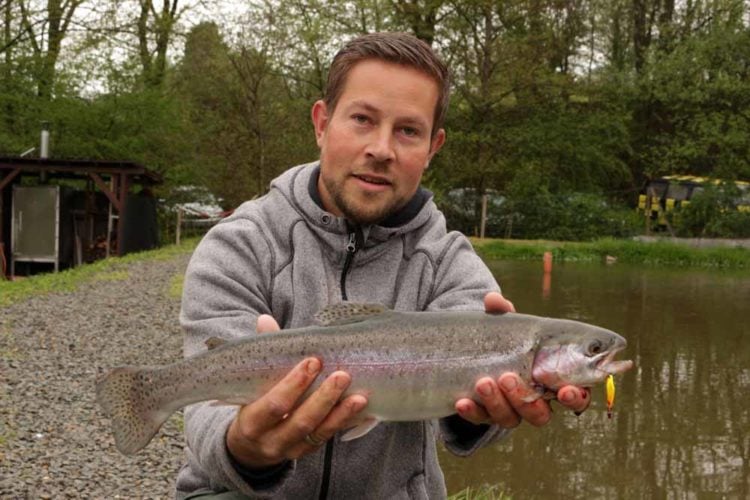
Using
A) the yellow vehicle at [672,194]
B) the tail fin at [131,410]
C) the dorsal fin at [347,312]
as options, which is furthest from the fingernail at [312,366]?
the yellow vehicle at [672,194]

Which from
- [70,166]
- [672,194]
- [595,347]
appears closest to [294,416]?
[595,347]

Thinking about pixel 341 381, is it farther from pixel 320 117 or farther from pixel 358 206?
pixel 320 117

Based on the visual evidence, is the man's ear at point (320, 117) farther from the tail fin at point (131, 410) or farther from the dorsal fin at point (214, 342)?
the tail fin at point (131, 410)

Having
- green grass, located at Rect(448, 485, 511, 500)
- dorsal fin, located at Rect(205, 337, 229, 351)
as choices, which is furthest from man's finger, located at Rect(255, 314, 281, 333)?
green grass, located at Rect(448, 485, 511, 500)

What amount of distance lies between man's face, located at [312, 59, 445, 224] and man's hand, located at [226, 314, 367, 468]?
0.90 metres

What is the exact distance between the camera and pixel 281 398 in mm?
2883

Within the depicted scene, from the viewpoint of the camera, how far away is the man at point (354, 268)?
3201 millimetres

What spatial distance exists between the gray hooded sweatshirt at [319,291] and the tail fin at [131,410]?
0.63 ft

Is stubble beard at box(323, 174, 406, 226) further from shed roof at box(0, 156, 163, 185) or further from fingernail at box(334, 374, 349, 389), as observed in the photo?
shed roof at box(0, 156, 163, 185)

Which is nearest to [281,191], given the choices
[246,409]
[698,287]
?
[246,409]

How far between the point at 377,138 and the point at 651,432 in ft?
23.6

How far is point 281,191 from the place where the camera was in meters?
3.88

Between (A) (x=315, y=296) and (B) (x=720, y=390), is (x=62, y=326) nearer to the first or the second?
(B) (x=720, y=390)

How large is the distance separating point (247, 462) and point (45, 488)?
4.03m
